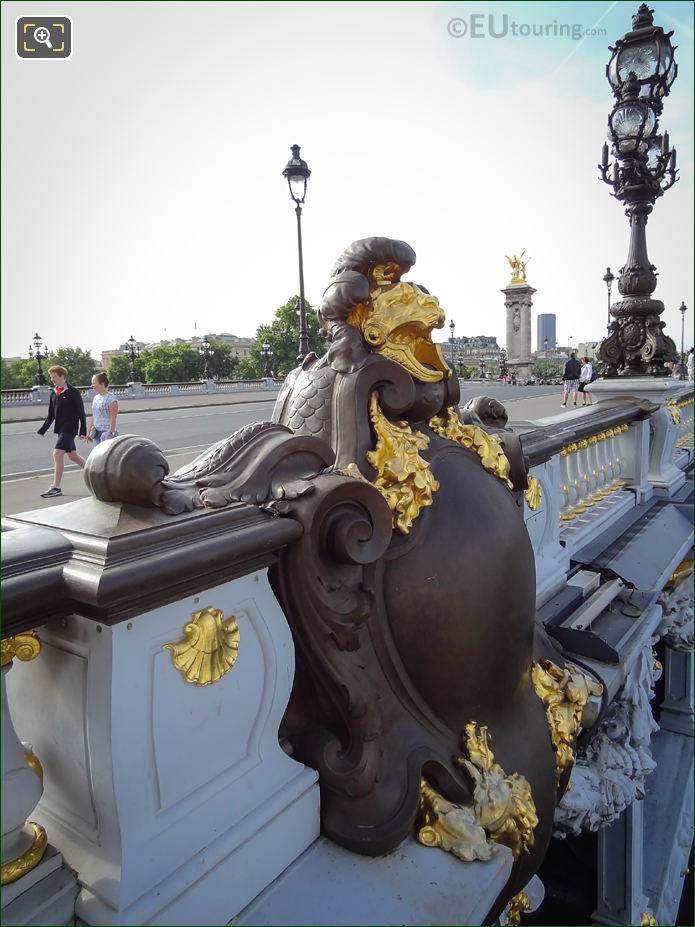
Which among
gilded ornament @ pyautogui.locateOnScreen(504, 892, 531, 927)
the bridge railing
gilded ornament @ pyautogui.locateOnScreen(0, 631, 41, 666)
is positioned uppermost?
the bridge railing

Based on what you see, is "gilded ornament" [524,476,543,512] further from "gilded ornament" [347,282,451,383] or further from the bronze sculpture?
"gilded ornament" [347,282,451,383]

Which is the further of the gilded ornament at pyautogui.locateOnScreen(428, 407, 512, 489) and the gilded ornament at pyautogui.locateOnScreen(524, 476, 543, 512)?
the gilded ornament at pyautogui.locateOnScreen(524, 476, 543, 512)

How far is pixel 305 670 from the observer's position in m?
1.90

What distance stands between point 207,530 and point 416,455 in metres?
0.73

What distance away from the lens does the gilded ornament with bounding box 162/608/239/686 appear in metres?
1.50

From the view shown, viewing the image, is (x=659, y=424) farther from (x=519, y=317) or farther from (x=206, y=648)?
(x=519, y=317)

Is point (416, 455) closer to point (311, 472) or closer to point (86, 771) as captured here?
point (311, 472)

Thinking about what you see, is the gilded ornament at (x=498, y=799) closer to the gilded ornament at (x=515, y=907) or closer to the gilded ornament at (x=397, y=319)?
the gilded ornament at (x=515, y=907)

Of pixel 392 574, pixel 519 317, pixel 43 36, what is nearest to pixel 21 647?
pixel 392 574

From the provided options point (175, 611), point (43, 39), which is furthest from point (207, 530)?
point (43, 39)

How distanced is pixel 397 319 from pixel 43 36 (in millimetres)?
1156

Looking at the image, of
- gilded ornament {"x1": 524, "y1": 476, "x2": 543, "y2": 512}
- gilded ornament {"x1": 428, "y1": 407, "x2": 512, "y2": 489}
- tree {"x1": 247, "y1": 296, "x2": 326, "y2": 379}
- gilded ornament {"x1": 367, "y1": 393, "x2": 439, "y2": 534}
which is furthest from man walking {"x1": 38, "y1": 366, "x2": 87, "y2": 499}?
tree {"x1": 247, "y1": 296, "x2": 326, "y2": 379}

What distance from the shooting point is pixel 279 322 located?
56.4 meters

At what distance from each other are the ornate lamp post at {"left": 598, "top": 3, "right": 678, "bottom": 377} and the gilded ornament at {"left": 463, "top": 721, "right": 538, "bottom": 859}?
669 cm
